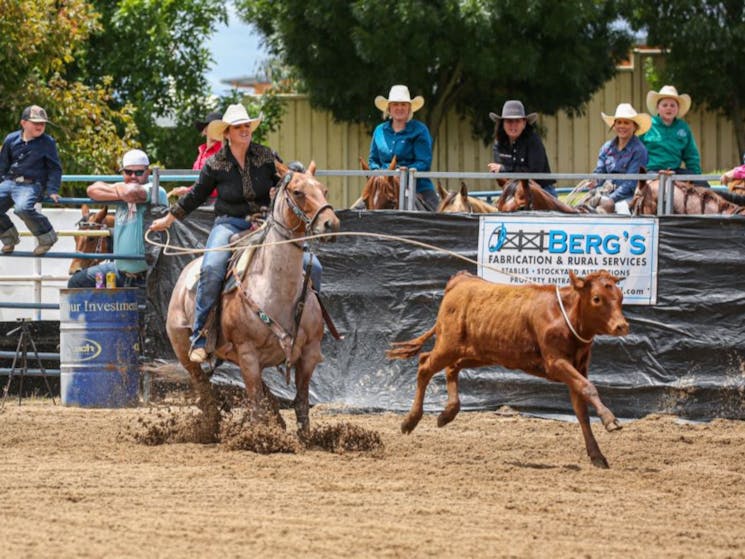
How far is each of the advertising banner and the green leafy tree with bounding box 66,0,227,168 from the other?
46.7ft

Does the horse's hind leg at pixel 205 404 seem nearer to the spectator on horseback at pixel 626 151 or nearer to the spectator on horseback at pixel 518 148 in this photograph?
the spectator on horseback at pixel 518 148

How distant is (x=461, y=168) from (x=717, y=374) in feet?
48.1

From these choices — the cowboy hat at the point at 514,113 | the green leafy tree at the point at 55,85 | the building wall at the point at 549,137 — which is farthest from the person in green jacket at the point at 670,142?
the building wall at the point at 549,137

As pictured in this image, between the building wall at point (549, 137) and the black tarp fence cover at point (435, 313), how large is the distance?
42.0ft

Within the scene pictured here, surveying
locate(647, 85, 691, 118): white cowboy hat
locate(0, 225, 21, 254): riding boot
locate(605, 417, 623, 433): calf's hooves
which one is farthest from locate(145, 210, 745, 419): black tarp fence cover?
locate(605, 417, 623, 433): calf's hooves

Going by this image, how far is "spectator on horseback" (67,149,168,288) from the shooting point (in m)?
12.2

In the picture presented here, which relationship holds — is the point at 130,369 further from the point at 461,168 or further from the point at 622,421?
the point at 461,168

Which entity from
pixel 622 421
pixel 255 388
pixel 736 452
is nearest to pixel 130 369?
pixel 255 388

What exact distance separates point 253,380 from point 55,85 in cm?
1374

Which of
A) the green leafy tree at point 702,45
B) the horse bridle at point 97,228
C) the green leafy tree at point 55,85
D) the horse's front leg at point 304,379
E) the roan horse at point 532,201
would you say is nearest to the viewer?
the horse's front leg at point 304,379

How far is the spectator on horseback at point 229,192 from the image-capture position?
9.76m

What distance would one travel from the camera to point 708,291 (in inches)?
437

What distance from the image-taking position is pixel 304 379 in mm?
9664

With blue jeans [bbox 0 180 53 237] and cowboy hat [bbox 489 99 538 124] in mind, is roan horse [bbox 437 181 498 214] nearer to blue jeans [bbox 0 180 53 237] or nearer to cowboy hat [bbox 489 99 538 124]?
cowboy hat [bbox 489 99 538 124]
